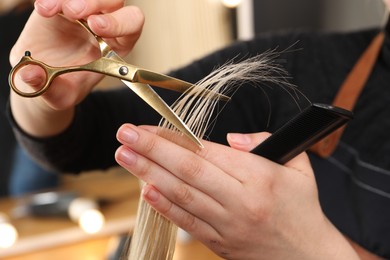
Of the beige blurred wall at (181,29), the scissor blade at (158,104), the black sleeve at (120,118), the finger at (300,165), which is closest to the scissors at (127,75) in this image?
the scissor blade at (158,104)

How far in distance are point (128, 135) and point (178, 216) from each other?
110mm

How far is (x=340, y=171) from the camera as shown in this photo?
2.70 feet

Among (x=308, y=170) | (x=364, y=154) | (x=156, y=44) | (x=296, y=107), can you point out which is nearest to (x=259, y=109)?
(x=296, y=107)

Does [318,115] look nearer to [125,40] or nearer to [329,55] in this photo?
[125,40]

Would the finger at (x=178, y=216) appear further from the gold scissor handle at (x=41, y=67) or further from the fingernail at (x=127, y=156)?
the gold scissor handle at (x=41, y=67)

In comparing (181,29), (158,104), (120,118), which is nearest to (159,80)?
(158,104)

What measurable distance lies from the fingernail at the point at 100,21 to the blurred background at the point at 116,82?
0.84m

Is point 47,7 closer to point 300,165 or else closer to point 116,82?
point 300,165

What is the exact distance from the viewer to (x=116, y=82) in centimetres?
172

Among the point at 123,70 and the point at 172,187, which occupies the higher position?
the point at 123,70

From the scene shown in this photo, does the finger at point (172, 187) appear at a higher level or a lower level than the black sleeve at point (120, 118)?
lower

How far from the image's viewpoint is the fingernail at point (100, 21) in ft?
1.64

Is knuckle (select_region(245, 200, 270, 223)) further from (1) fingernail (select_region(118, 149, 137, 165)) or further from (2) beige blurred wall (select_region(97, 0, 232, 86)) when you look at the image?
(2) beige blurred wall (select_region(97, 0, 232, 86))

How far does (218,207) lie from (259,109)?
0.41 m
